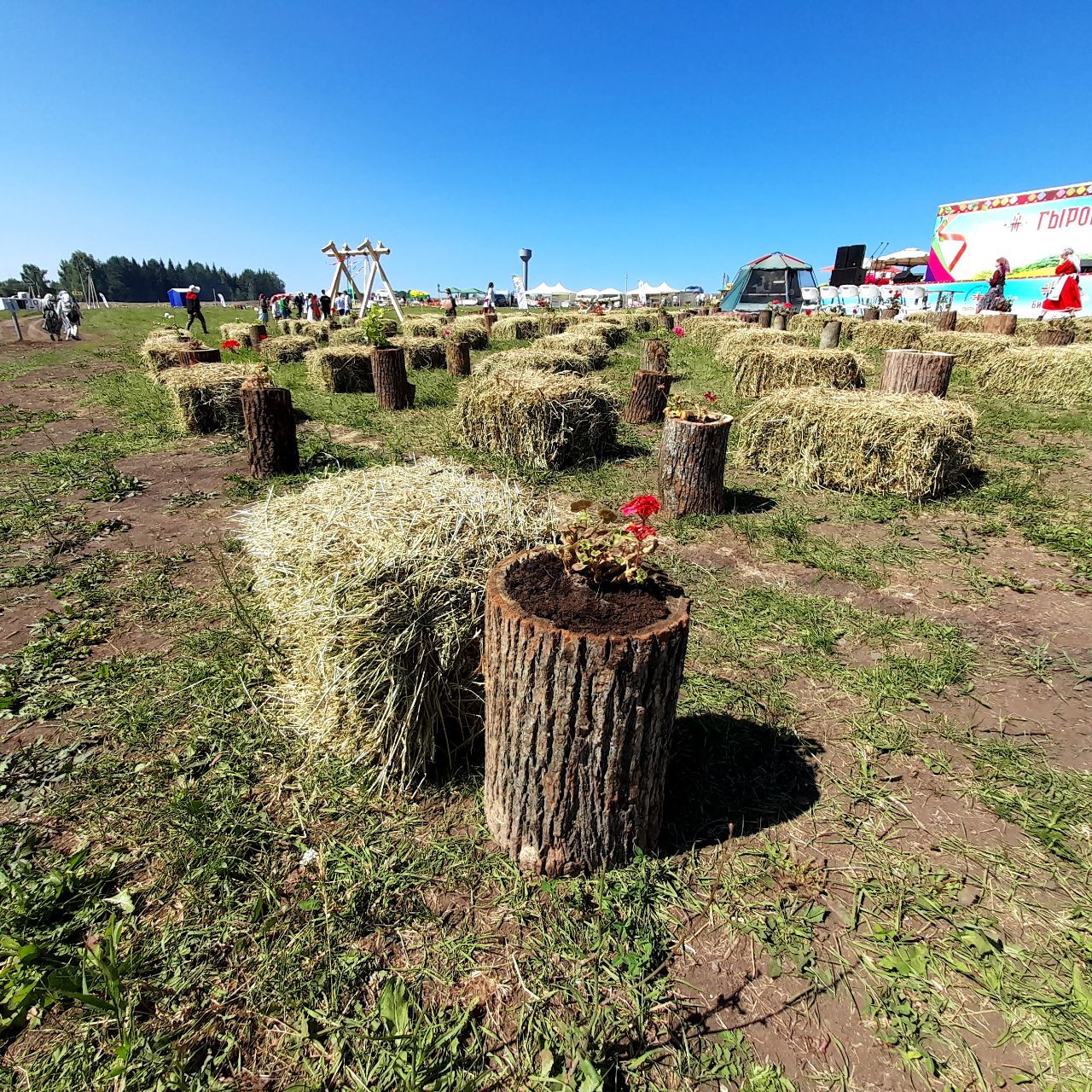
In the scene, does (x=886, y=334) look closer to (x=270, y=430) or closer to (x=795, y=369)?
(x=795, y=369)

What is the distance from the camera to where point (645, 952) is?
6.53 feet

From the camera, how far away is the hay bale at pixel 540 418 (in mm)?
7625

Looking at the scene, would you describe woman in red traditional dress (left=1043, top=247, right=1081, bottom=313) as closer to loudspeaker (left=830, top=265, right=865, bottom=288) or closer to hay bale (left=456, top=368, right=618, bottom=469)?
loudspeaker (left=830, top=265, right=865, bottom=288)

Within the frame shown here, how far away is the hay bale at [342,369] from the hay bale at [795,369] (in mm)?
8694

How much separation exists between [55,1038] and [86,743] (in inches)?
61.7

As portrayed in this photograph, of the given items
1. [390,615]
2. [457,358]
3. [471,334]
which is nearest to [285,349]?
[471,334]

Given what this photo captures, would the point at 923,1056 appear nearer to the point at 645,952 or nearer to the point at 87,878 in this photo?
the point at 645,952

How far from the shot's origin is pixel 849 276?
32.3 metres

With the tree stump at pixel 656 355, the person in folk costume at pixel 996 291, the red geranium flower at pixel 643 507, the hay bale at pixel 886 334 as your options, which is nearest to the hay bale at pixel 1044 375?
the hay bale at pixel 886 334

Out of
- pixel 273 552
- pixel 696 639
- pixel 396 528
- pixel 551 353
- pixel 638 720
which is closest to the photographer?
pixel 638 720

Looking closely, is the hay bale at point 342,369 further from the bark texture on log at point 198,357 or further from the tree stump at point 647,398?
the tree stump at point 647,398

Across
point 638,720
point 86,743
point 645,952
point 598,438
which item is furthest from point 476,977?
point 598,438

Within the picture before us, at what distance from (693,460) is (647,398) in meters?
4.57

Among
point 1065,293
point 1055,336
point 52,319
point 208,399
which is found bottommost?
point 208,399
